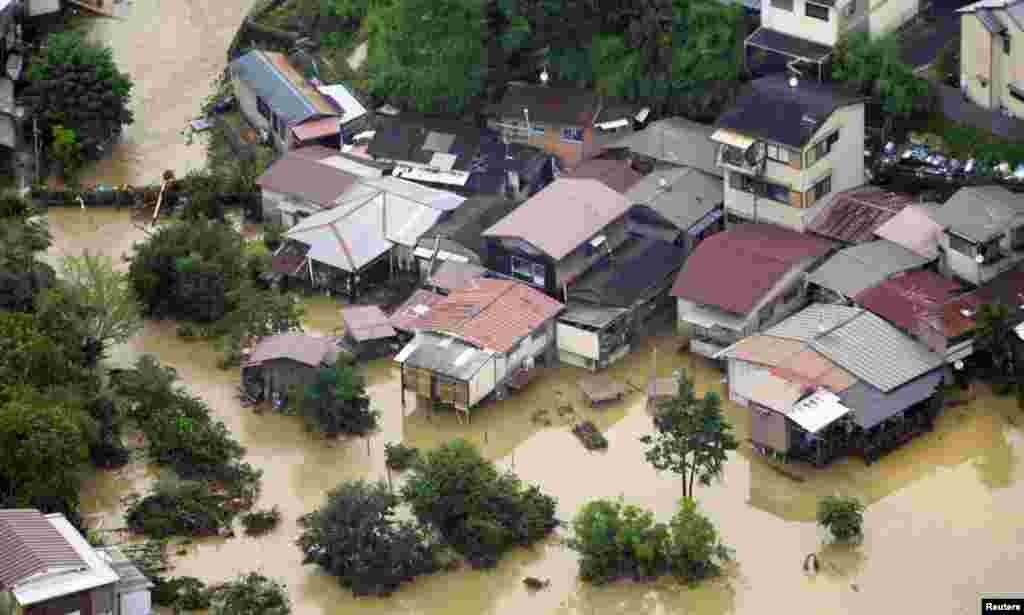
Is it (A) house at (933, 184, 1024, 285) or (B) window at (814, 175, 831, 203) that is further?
(B) window at (814, 175, 831, 203)

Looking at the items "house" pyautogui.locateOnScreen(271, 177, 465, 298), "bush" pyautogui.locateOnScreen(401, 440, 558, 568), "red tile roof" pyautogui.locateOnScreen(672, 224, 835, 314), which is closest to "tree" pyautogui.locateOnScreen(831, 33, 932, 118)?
"red tile roof" pyautogui.locateOnScreen(672, 224, 835, 314)

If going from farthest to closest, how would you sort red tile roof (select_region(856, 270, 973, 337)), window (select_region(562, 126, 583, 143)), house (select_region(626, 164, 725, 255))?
window (select_region(562, 126, 583, 143)) < house (select_region(626, 164, 725, 255)) < red tile roof (select_region(856, 270, 973, 337))

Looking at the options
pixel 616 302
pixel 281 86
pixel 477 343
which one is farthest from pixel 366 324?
pixel 281 86

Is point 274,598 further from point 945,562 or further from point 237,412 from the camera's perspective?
point 945,562

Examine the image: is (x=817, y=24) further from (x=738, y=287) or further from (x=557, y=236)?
(x=557, y=236)

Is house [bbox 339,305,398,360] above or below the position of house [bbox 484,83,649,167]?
below

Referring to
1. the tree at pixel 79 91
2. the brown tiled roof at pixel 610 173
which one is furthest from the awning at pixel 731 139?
the tree at pixel 79 91

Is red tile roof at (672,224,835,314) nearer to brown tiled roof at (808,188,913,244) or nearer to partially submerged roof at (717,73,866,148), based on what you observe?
brown tiled roof at (808,188,913,244)

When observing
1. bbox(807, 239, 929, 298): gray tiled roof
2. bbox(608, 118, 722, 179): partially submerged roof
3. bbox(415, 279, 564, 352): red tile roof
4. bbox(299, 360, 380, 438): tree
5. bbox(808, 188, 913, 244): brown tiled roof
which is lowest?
bbox(299, 360, 380, 438): tree
